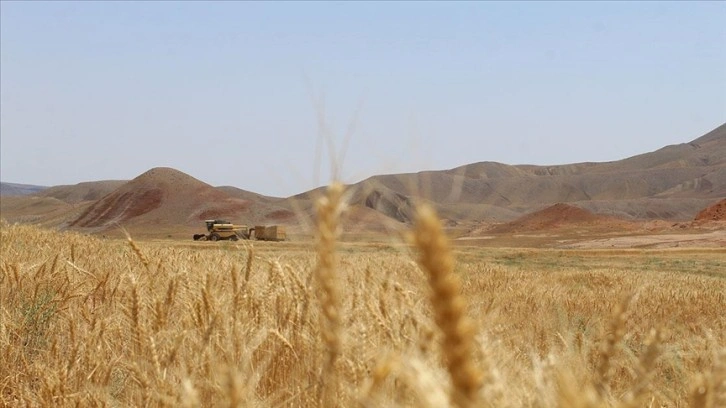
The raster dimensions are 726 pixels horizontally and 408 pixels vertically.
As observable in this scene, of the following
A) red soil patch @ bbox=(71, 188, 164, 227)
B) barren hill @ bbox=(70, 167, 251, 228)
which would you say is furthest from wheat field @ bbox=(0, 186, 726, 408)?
red soil patch @ bbox=(71, 188, 164, 227)

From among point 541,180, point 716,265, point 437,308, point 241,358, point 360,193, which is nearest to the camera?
point 437,308

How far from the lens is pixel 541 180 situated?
166625mm

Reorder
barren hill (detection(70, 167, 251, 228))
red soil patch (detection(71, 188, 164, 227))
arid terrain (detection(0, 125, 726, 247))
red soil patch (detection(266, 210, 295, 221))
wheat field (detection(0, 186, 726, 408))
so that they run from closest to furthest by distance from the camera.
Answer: wheat field (detection(0, 186, 726, 408)) → arid terrain (detection(0, 125, 726, 247)) → red soil patch (detection(266, 210, 295, 221)) → barren hill (detection(70, 167, 251, 228)) → red soil patch (detection(71, 188, 164, 227))

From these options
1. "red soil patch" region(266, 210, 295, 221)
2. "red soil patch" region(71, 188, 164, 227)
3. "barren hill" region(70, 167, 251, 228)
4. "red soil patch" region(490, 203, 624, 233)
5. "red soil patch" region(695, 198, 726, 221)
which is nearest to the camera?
"red soil patch" region(695, 198, 726, 221)

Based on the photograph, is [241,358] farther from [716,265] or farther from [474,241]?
[474,241]

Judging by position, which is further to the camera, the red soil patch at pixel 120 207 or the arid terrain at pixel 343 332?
the red soil patch at pixel 120 207

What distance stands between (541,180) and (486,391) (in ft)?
560

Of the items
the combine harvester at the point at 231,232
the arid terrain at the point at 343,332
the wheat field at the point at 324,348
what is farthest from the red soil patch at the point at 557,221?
the wheat field at the point at 324,348

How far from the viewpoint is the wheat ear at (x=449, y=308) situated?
73cm

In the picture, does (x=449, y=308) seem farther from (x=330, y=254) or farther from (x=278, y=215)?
(x=278, y=215)

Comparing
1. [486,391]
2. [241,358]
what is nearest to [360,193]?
[486,391]

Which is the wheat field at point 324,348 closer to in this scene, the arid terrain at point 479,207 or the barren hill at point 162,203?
the arid terrain at point 479,207

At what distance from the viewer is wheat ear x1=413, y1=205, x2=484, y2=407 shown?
728 millimetres

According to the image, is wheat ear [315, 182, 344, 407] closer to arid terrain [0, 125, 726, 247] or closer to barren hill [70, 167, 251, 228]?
arid terrain [0, 125, 726, 247]
